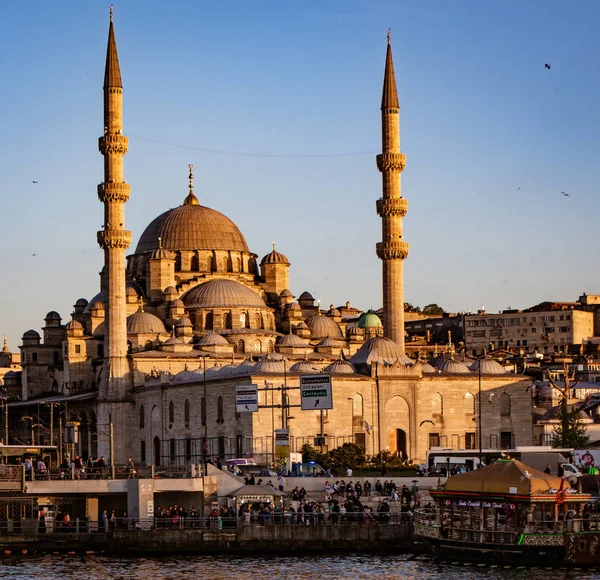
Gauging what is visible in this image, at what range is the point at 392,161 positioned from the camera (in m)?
85.0

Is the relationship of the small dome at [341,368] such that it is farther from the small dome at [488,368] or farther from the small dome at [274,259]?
the small dome at [274,259]

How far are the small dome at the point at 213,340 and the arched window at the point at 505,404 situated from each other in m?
17.0

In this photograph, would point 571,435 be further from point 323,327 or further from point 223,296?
point 323,327

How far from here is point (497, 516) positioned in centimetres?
4425

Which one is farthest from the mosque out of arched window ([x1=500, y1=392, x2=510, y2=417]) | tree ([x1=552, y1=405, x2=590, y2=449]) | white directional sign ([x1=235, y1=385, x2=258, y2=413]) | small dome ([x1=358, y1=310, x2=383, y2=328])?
white directional sign ([x1=235, y1=385, x2=258, y2=413])

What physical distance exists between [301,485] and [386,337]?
27.9m

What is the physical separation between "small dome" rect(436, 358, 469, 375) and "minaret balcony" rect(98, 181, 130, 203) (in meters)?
19.0

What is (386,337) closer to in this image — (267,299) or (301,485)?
(267,299)

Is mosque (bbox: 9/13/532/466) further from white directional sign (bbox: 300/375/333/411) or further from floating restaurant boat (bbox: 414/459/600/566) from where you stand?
floating restaurant boat (bbox: 414/459/600/566)

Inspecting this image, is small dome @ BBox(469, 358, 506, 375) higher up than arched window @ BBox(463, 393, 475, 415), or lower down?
higher up

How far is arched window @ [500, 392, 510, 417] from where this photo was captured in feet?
277

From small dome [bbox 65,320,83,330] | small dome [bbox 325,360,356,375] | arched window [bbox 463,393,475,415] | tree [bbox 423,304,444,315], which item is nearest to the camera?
small dome [bbox 325,360,356,375]

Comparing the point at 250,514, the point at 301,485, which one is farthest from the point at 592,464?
the point at 250,514

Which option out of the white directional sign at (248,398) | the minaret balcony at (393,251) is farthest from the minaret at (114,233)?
the white directional sign at (248,398)
